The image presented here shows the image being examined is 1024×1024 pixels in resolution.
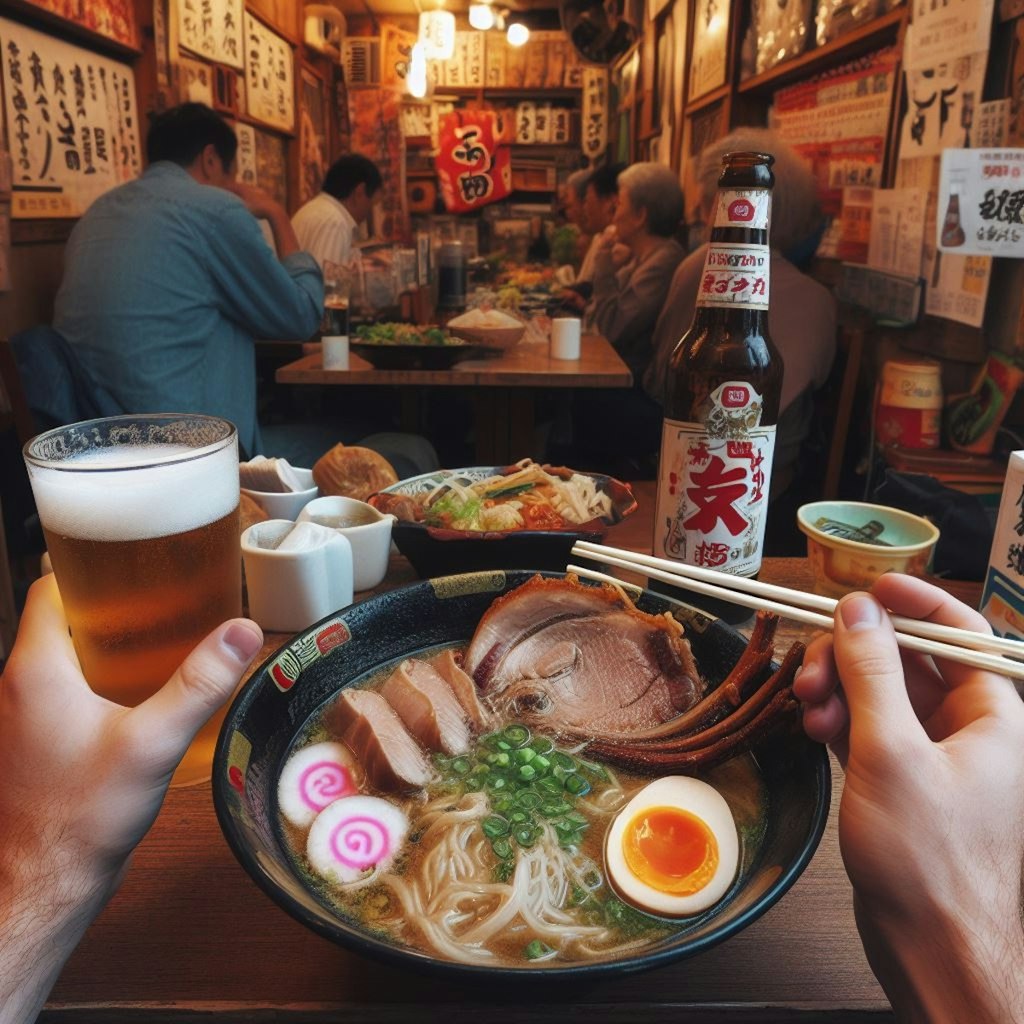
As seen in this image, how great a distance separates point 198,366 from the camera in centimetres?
364

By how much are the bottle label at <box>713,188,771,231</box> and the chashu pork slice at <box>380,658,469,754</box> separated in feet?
2.94

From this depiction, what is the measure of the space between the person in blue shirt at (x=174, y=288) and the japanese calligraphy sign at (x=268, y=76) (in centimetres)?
385

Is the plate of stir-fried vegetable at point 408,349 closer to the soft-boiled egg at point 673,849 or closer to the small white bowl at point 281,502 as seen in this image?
the small white bowl at point 281,502

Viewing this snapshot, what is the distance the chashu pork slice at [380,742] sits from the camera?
97 centimetres

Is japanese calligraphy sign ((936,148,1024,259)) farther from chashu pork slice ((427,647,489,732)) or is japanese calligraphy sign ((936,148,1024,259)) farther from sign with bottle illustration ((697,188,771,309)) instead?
chashu pork slice ((427,647,489,732))

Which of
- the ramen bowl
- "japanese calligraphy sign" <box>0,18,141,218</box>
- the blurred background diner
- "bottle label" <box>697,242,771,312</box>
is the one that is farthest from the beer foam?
"japanese calligraphy sign" <box>0,18,141,218</box>

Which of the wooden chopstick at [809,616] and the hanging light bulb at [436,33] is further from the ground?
the hanging light bulb at [436,33]

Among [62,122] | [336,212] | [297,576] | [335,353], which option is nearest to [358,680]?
[297,576]

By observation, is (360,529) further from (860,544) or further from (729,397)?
(860,544)

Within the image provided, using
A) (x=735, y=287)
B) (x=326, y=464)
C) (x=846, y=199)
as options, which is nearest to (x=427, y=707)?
(x=735, y=287)

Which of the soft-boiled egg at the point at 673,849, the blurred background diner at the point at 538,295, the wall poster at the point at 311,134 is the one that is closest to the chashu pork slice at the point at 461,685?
the soft-boiled egg at the point at 673,849

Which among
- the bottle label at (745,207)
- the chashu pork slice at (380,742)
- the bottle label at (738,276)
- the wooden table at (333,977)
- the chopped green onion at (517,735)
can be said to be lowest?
the wooden table at (333,977)

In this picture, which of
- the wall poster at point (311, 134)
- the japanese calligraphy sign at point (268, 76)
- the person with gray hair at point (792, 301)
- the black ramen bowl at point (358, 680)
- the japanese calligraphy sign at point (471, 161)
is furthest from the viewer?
the japanese calligraphy sign at point (471, 161)

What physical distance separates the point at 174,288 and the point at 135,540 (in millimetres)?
2853
